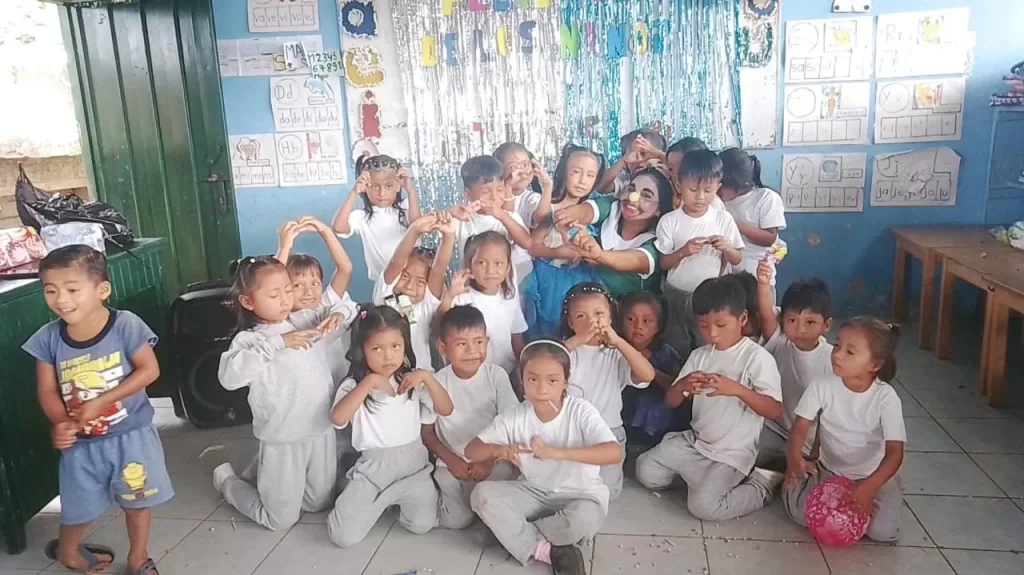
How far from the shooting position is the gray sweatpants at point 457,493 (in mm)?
2312

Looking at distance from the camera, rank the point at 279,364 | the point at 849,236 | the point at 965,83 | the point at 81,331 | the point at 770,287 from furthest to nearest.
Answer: the point at 849,236 → the point at 965,83 → the point at 770,287 → the point at 279,364 → the point at 81,331

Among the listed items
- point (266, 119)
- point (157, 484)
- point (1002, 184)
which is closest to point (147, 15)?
point (266, 119)

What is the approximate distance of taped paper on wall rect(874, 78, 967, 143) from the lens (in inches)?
157

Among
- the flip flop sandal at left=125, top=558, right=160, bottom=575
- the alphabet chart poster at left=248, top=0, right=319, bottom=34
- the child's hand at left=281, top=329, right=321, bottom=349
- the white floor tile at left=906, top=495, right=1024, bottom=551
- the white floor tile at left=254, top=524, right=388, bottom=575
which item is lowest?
the white floor tile at left=254, top=524, right=388, bottom=575

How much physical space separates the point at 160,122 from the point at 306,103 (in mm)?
866

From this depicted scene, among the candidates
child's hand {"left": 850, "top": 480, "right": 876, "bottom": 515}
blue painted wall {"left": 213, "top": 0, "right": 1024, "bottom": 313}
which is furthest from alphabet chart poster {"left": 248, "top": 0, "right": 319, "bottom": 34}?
child's hand {"left": 850, "top": 480, "right": 876, "bottom": 515}

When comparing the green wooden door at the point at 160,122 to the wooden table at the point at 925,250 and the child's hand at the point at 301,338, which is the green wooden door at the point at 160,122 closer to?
the child's hand at the point at 301,338

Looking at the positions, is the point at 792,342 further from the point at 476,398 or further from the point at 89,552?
the point at 89,552

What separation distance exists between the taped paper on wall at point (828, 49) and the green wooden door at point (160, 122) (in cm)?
324

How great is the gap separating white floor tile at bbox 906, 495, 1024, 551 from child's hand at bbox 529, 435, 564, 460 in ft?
3.66

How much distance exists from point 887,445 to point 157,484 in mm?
2019

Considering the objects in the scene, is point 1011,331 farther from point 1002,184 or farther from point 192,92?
point 192,92

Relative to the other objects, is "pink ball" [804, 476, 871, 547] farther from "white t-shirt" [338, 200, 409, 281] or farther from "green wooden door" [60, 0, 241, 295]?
"green wooden door" [60, 0, 241, 295]

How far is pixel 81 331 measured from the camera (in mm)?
2002
